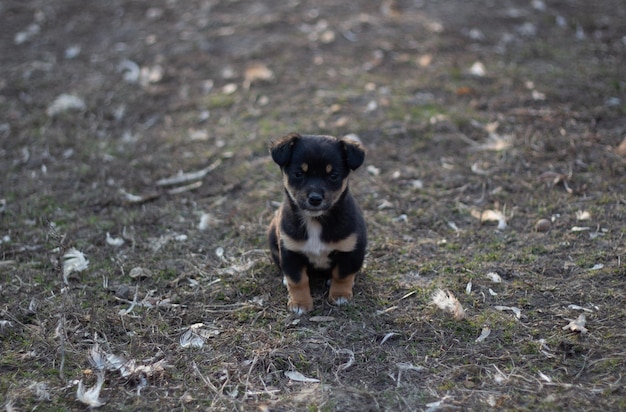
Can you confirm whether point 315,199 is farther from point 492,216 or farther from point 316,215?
point 492,216

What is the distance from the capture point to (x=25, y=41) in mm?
10820

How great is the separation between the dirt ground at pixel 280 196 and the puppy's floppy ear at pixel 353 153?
3.26 feet

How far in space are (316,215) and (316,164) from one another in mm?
354

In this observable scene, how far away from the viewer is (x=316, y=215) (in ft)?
14.7

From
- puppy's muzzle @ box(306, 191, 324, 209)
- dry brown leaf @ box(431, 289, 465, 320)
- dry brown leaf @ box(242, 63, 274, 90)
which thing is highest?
puppy's muzzle @ box(306, 191, 324, 209)

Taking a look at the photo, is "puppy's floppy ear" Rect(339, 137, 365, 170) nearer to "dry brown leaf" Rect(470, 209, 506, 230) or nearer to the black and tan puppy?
the black and tan puppy

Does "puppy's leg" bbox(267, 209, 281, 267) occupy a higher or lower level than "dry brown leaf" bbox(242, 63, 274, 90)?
higher

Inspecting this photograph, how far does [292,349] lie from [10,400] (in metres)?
1.71

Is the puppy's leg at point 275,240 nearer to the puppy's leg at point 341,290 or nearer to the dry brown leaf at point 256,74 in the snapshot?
the puppy's leg at point 341,290

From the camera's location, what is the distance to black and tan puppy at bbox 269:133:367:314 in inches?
177

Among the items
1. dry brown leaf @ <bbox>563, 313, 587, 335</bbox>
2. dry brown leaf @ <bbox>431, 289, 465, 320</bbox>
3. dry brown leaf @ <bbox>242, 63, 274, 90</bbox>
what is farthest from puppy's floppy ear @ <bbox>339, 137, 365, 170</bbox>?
dry brown leaf @ <bbox>242, 63, 274, 90</bbox>

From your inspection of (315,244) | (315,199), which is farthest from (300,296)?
(315,199)

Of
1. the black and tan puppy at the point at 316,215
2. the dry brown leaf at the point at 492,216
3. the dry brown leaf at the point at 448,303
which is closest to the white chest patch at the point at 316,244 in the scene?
the black and tan puppy at the point at 316,215

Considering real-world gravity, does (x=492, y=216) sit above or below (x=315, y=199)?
below
